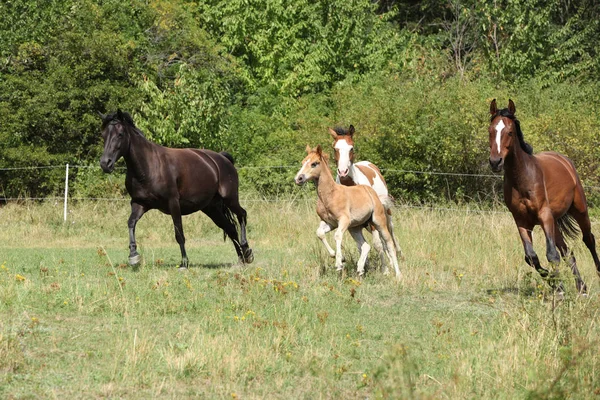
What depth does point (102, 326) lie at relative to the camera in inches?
332

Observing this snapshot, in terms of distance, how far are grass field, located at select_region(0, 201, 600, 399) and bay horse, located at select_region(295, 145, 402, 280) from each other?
39 cm

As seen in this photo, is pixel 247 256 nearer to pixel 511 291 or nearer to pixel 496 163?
pixel 511 291

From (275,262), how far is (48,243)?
5.74 m

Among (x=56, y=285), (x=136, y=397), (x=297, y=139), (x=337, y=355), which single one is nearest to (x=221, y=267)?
(x=56, y=285)

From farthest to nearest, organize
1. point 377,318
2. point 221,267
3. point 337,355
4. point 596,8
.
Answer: point 596,8, point 221,267, point 377,318, point 337,355

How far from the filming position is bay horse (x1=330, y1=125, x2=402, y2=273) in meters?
12.6

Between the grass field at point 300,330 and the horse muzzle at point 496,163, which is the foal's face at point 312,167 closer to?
the grass field at point 300,330

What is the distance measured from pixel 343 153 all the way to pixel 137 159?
291cm

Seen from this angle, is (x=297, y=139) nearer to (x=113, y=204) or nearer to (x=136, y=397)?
(x=113, y=204)

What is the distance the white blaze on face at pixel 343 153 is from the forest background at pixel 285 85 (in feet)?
26.8

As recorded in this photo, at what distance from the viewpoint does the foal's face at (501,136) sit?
10508mm

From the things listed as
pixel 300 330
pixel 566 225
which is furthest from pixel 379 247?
pixel 300 330

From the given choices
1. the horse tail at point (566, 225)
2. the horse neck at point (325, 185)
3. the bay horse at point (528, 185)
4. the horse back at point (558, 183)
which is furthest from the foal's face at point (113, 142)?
the horse tail at point (566, 225)

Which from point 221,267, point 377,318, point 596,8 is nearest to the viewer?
point 377,318
